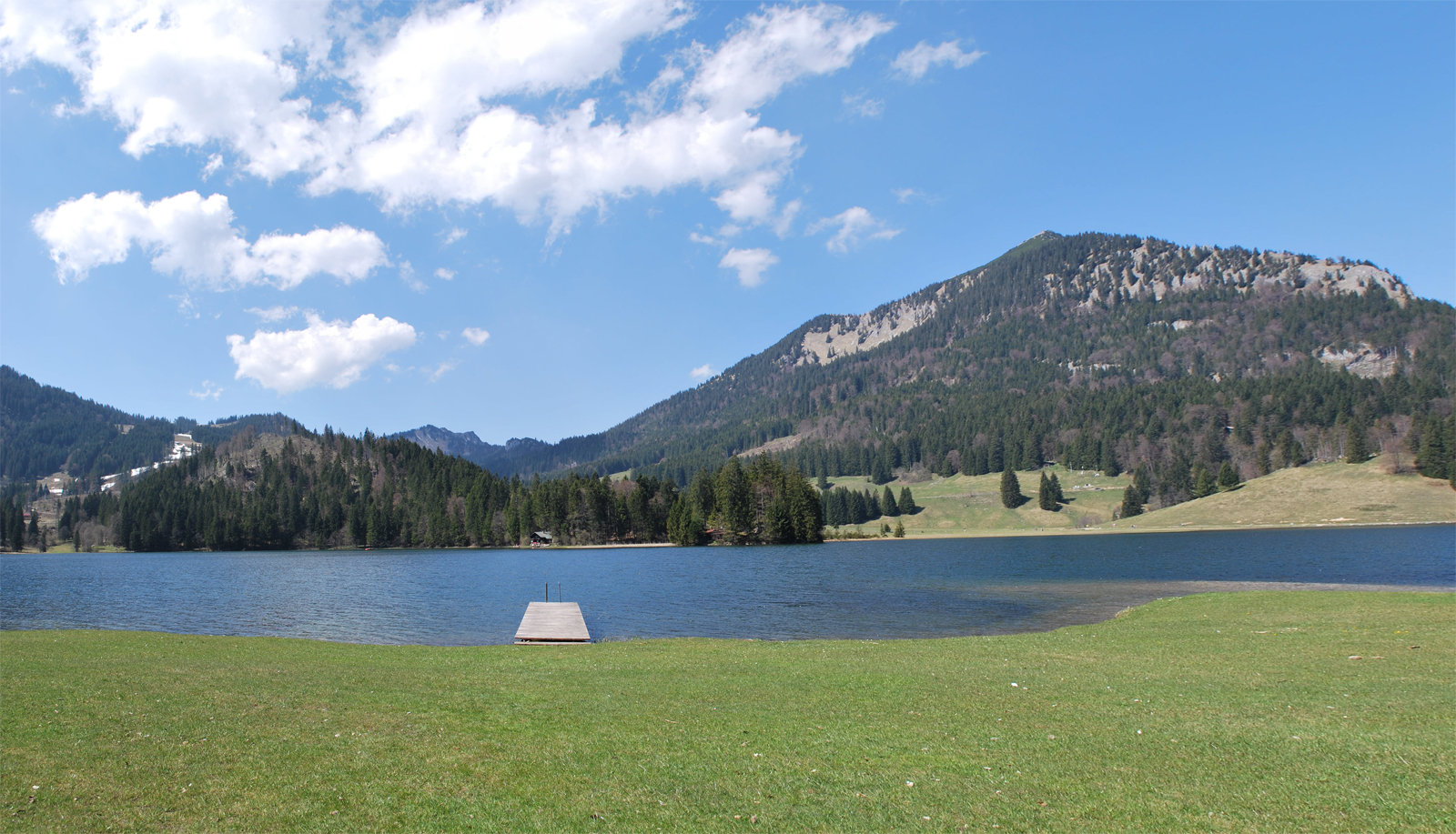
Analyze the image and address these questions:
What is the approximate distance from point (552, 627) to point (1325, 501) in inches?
6558

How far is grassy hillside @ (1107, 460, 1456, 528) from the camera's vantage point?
13188 cm

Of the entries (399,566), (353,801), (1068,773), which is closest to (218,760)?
(353,801)

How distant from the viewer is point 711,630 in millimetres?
39312

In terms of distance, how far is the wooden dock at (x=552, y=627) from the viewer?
35.1 metres

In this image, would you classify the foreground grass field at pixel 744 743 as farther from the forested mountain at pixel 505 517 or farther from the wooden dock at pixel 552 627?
the forested mountain at pixel 505 517

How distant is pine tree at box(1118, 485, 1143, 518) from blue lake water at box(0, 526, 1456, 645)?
209 feet

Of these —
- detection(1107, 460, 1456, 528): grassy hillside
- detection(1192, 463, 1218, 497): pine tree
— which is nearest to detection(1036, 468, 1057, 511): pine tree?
detection(1107, 460, 1456, 528): grassy hillside

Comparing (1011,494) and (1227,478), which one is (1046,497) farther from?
(1227,478)

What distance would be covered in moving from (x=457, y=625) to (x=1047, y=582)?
4816 cm

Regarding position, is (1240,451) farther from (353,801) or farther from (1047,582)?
(353,801)

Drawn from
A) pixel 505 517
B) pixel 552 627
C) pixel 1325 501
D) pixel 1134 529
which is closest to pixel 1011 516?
pixel 1134 529

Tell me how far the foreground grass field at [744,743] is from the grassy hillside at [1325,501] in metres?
149

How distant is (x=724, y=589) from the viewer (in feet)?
200

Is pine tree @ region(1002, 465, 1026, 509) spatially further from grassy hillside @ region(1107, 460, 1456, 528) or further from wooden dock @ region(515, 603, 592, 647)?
wooden dock @ region(515, 603, 592, 647)
